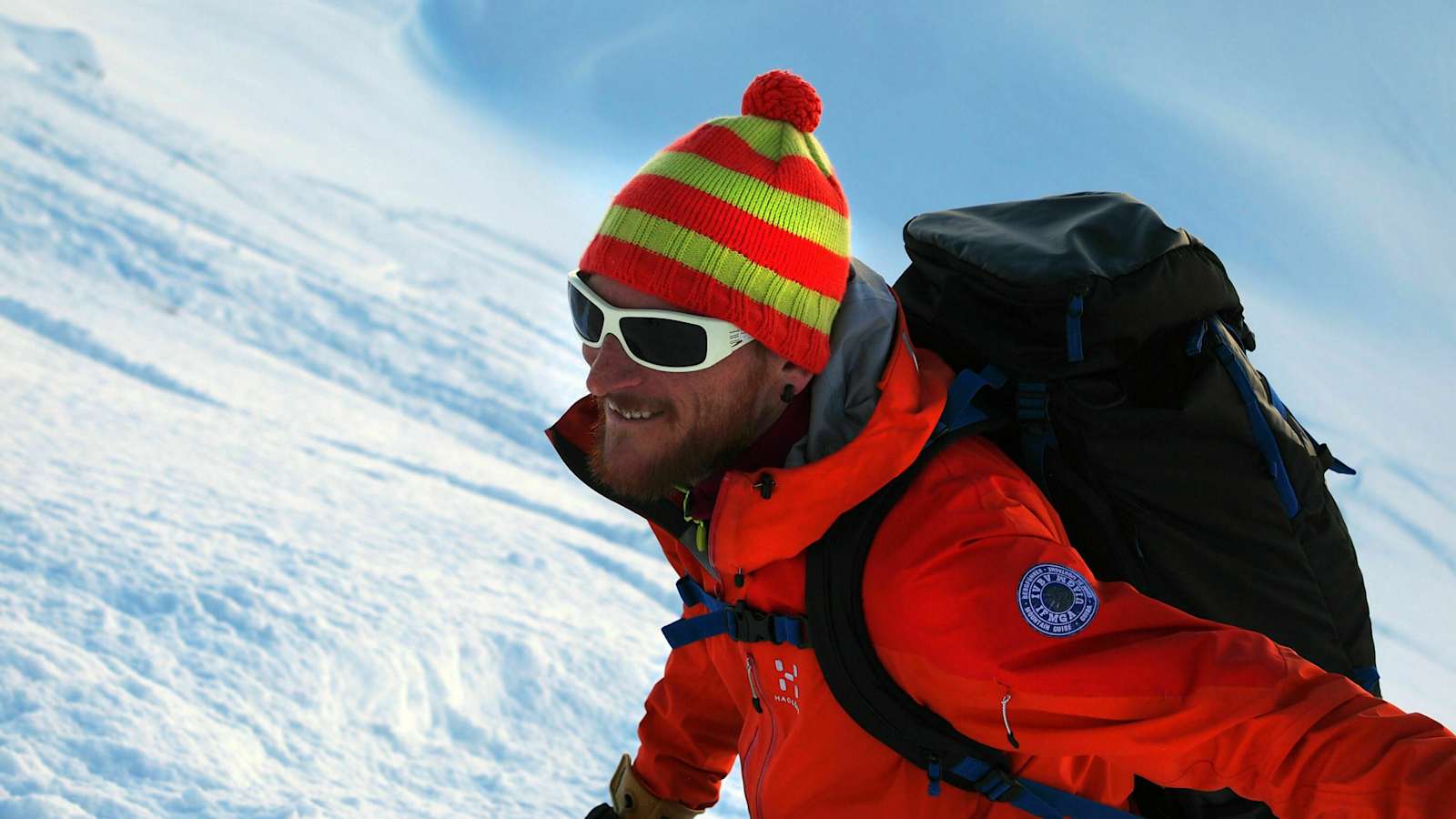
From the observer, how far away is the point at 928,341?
209 centimetres

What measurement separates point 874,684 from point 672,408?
2.04ft

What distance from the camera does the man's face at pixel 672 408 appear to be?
6.33ft

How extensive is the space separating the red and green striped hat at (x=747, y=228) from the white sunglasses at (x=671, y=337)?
3cm

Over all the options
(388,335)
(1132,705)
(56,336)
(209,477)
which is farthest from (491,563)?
(388,335)

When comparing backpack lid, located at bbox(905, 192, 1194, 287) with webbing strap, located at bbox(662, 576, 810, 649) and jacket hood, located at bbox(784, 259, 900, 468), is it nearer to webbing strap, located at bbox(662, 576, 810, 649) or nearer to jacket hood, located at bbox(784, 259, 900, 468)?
jacket hood, located at bbox(784, 259, 900, 468)

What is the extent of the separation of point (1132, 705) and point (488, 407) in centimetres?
896

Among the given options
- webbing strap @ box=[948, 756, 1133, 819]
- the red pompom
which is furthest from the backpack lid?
webbing strap @ box=[948, 756, 1133, 819]

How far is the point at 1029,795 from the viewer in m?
1.69

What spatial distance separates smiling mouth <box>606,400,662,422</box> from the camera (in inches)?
77.0

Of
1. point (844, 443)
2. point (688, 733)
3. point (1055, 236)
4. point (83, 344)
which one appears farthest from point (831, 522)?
point (83, 344)

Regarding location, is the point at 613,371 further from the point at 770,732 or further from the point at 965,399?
the point at 770,732

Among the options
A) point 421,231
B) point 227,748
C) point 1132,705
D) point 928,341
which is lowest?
point 227,748

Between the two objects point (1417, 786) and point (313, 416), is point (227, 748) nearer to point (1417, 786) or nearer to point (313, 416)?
point (1417, 786)

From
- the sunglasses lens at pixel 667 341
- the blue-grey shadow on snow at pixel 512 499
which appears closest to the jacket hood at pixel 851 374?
the sunglasses lens at pixel 667 341
